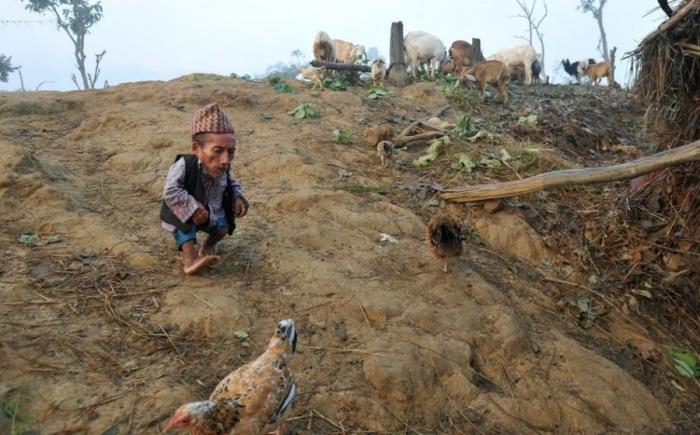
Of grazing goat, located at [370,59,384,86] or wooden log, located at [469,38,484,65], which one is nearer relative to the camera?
grazing goat, located at [370,59,384,86]

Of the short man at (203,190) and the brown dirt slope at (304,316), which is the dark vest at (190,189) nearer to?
the short man at (203,190)

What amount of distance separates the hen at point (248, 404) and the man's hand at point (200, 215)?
1289 millimetres

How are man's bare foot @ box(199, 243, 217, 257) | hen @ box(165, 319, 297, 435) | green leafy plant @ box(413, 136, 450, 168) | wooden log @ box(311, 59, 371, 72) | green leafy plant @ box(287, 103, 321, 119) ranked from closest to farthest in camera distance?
hen @ box(165, 319, 297, 435) < man's bare foot @ box(199, 243, 217, 257) < green leafy plant @ box(413, 136, 450, 168) < green leafy plant @ box(287, 103, 321, 119) < wooden log @ box(311, 59, 371, 72)

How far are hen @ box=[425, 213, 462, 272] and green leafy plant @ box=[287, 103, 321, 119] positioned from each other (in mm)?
4242

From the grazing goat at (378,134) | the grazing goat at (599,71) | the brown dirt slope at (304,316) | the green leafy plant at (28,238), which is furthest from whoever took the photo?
the grazing goat at (599,71)

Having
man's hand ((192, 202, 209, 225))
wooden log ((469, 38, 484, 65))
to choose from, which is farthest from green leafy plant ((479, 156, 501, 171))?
wooden log ((469, 38, 484, 65))

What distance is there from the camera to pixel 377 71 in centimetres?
1136

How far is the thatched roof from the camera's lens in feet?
16.4

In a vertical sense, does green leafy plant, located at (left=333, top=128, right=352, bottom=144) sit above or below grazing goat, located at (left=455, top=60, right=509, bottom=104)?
below

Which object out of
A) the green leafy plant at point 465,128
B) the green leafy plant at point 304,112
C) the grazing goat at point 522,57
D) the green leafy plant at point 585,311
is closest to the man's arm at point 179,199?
the green leafy plant at point 585,311

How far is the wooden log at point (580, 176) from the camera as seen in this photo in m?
4.05

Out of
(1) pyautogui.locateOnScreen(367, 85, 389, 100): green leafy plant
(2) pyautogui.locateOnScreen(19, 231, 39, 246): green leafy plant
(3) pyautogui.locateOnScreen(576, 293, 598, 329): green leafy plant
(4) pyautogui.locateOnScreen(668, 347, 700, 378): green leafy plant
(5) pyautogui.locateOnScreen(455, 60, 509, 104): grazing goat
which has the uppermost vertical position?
(5) pyautogui.locateOnScreen(455, 60, 509, 104): grazing goat

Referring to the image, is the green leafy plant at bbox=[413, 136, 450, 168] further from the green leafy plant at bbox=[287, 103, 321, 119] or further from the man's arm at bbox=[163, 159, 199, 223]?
the man's arm at bbox=[163, 159, 199, 223]

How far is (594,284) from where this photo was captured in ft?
15.8
